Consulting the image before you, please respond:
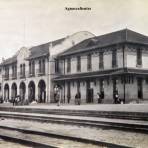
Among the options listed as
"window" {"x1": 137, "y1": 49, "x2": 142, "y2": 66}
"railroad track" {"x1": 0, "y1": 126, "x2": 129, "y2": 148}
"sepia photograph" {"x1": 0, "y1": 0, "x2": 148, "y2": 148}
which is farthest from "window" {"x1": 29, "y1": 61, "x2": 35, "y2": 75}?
"railroad track" {"x1": 0, "y1": 126, "x2": 129, "y2": 148}

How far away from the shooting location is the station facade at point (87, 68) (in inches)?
1045

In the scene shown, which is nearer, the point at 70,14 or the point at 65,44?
the point at 70,14

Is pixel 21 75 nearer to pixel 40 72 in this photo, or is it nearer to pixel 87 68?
pixel 40 72

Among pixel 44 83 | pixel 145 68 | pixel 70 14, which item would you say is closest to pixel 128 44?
pixel 145 68

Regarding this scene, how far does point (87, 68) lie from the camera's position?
30.7 meters

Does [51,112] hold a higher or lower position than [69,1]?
lower

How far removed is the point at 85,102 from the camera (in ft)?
98.7

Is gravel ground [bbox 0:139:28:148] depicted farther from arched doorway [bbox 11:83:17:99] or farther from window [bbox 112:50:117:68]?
arched doorway [bbox 11:83:17:99]

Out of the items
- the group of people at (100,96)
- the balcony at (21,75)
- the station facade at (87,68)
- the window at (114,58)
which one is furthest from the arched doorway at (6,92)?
the window at (114,58)

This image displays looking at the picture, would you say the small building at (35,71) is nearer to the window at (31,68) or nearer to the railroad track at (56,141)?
the window at (31,68)

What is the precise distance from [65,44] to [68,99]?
669 cm

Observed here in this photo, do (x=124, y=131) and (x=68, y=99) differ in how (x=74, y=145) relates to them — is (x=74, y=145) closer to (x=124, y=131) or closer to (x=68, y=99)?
(x=124, y=131)

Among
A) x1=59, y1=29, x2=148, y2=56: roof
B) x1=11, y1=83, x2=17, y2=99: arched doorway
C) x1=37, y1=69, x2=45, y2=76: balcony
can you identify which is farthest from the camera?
x1=11, y1=83, x2=17, y2=99: arched doorway

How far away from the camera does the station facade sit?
26531 millimetres
